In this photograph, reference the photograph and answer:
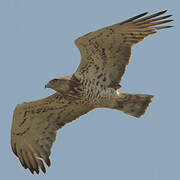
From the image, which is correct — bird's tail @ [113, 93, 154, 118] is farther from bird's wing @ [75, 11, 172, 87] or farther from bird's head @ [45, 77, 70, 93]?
bird's head @ [45, 77, 70, 93]

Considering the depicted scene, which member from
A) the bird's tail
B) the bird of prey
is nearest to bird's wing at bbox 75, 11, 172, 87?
the bird of prey

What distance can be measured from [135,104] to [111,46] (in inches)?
57.4

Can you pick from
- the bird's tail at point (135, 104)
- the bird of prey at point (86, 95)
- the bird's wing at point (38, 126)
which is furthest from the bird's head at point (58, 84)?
the bird's tail at point (135, 104)

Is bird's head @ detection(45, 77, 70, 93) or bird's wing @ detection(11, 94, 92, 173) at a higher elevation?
bird's head @ detection(45, 77, 70, 93)

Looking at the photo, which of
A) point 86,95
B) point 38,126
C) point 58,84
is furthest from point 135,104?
point 38,126

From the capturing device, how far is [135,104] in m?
11.3

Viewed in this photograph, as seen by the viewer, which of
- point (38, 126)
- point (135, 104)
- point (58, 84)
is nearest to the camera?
point (58, 84)

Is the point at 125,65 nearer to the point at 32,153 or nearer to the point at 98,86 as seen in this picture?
the point at 98,86

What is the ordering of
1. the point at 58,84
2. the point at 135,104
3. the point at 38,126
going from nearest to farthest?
the point at 58,84 → the point at 135,104 → the point at 38,126

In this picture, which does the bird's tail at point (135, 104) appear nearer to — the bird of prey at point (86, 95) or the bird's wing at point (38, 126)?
the bird of prey at point (86, 95)

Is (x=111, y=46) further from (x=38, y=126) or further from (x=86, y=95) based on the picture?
(x=38, y=126)

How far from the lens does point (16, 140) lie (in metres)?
11.9

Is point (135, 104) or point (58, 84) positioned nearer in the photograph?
point (58, 84)

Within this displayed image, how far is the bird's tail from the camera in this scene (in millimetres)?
11227
